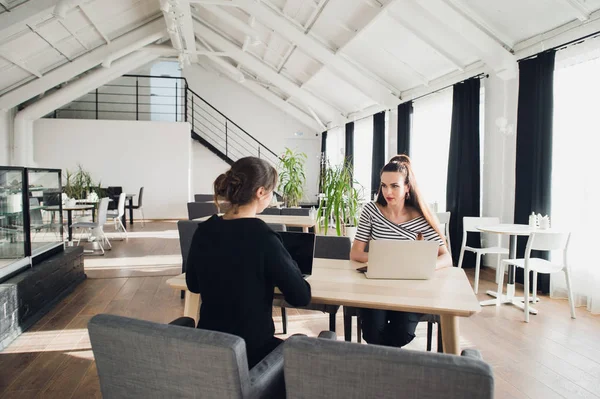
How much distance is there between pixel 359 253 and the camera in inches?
93.0

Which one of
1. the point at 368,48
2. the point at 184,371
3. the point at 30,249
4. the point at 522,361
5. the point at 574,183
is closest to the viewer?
the point at 184,371

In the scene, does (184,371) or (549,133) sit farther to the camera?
(549,133)

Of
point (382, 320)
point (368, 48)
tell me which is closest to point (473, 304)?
point (382, 320)

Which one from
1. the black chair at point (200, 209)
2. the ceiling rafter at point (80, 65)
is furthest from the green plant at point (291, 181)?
the ceiling rafter at point (80, 65)

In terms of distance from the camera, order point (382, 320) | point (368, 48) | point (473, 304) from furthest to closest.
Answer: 1. point (368, 48)
2. point (382, 320)
3. point (473, 304)

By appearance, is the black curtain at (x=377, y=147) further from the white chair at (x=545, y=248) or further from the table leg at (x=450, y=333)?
the table leg at (x=450, y=333)

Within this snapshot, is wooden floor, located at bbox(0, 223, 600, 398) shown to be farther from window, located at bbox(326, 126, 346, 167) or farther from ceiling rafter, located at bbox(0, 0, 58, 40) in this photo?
window, located at bbox(326, 126, 346, 167)

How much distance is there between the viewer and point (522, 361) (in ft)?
8.91

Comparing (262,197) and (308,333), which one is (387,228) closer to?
(262,197)

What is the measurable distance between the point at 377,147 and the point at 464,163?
3.31 meters

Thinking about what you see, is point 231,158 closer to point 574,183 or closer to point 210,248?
point 574,183

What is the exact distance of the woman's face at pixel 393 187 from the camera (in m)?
2.36

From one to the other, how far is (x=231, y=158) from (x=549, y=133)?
9.11 meters

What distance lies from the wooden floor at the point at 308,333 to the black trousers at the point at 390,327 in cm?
67
